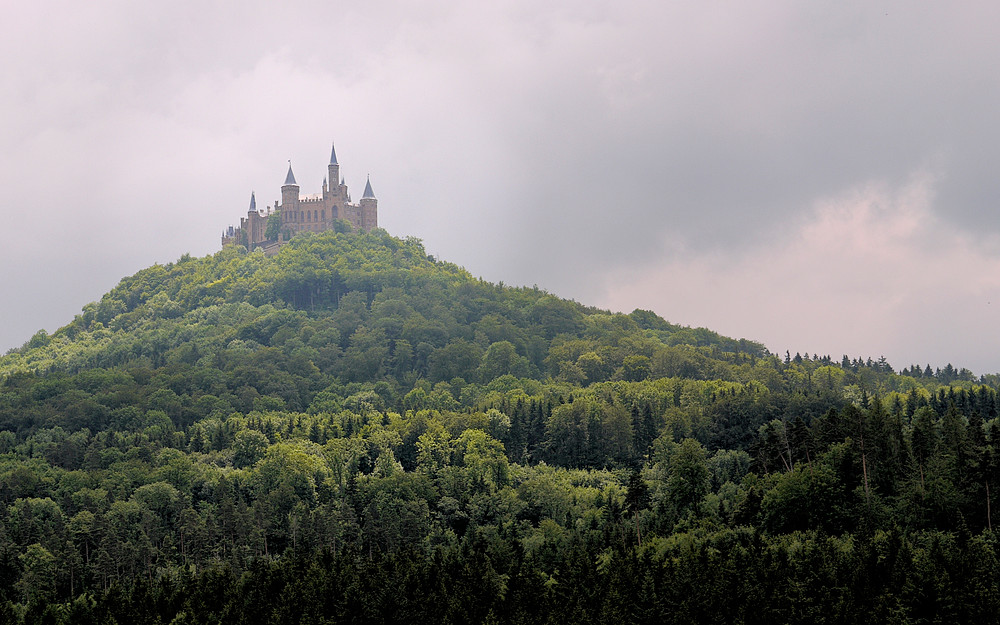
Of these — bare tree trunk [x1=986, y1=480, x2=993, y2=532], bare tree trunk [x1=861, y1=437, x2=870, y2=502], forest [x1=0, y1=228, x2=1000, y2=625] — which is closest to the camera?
forest [x1=0, y1=228, x2=1000, y2=625]

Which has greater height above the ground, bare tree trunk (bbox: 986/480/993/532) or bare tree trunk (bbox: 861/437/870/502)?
bare tree trunk (bbox: 861/437/870/502)

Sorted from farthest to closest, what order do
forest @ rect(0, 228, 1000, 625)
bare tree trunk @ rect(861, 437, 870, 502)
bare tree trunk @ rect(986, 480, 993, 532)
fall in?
1. bare tree trunk @ rect(861, 437, 870, 502)
2. bare tree trunk @ rect(986, 480, 993, 532)
3. forest @ rect(0, 228, 1000, 625)

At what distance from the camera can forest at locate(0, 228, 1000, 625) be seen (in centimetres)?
7894

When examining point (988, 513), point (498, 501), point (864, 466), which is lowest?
point (988, 513)

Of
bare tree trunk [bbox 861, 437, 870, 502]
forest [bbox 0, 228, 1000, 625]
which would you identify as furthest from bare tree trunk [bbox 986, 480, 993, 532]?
bare tree trunk [bbox 861, 437, 870, 502]

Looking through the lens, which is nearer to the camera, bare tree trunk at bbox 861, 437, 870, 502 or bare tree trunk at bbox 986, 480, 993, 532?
bare tree trunk at bbox 986, 480, 993, 532

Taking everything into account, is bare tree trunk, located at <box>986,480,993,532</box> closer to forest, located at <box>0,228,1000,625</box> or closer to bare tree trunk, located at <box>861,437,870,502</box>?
forest, located at <box>0,228,1000,625</box>

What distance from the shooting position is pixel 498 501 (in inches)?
4528

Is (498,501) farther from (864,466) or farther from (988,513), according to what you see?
(988,513)

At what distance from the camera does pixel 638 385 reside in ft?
539

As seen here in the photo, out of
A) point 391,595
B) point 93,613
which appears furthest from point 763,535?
point 93,613

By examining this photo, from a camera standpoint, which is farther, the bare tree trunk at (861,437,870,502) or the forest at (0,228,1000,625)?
the bare tree trunk at (861,437,870,502)

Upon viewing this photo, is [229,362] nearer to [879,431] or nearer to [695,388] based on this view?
[695,388]


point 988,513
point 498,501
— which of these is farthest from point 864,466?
point 498,501
